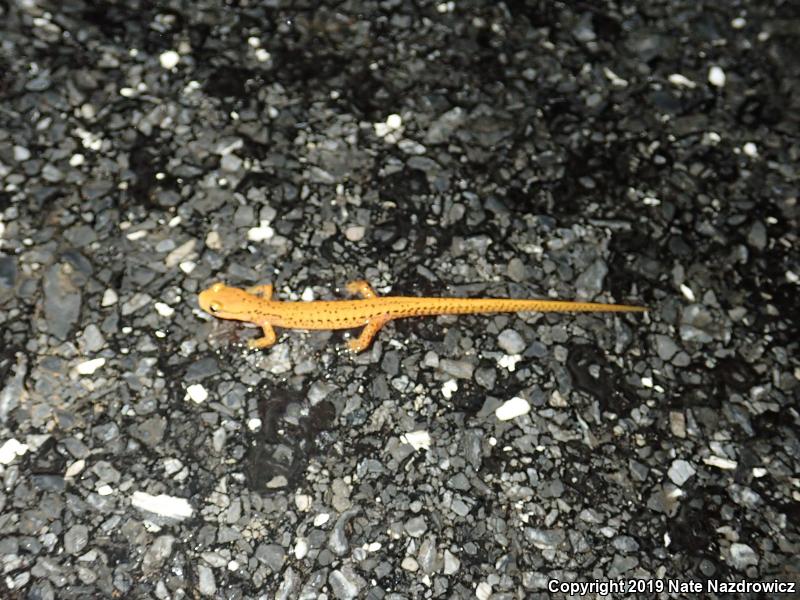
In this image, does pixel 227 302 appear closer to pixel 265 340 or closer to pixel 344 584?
Answer: pixel 265 340

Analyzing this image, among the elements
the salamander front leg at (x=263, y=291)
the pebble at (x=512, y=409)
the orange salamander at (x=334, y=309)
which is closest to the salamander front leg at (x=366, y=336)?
the orange salamander at (x=334, y=309)

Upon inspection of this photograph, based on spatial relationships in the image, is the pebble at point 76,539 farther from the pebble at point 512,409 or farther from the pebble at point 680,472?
the pebble at point 680,472

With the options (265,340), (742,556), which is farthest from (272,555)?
(742,556)

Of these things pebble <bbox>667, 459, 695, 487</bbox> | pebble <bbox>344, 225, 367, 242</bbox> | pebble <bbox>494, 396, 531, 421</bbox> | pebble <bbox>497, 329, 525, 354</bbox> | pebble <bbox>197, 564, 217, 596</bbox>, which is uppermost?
pebble <bbox>344, 225, 367, 242</bbox>

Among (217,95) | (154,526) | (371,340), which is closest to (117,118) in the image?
(217,95)

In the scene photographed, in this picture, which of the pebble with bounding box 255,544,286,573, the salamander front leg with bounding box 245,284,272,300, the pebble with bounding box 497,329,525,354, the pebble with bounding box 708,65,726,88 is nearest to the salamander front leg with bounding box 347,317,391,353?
the salamander front leg with bounding box 245,284,272,300

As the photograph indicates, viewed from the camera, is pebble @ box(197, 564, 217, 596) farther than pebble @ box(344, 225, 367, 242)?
No

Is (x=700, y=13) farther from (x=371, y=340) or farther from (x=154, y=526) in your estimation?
(x=154, y=526)

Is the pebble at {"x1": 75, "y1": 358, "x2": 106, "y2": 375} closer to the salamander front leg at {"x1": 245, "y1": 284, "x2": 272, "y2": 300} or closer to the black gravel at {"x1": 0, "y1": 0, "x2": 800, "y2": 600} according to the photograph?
the black gravel at {"x1": 0, "y1": 0, "x2": 800, "y2": 600}
